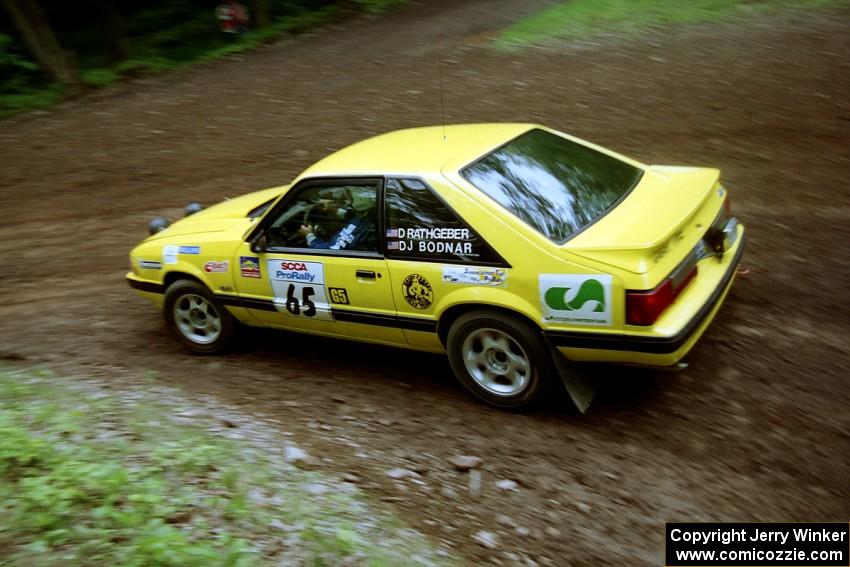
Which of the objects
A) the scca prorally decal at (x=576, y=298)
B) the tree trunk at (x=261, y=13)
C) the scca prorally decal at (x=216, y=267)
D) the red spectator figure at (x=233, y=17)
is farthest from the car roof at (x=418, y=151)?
the tree trunk at (x=261, y=13)

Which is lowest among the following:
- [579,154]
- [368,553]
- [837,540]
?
[837,540]

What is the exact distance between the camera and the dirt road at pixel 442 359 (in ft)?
12.7

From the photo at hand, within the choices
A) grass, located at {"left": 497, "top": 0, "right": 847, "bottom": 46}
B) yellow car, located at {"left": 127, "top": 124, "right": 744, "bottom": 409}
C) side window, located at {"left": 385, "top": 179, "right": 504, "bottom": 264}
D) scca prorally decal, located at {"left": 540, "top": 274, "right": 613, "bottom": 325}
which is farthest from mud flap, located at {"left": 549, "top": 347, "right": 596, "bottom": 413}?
grass, located at {"left": 497, "top": 0, "right": 847, "bottom": 46}

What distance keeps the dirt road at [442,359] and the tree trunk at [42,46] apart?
0.95 m

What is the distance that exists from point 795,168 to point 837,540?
506 centimetres

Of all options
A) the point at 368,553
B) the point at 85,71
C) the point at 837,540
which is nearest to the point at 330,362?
the point at 368,553

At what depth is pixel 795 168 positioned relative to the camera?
24.7 ft

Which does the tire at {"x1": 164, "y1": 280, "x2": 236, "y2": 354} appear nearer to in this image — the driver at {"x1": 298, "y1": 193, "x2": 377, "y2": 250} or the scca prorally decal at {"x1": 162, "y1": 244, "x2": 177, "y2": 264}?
the scca prorally decal at {"x1": 162, "y1": 244, "x2": 177, "y2": 264}

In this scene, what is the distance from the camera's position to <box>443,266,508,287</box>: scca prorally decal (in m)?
4.23

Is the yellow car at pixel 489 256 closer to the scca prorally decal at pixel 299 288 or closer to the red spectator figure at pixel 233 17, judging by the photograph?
the scca prorally decal at pixel 299 288

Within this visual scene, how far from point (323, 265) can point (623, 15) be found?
415 inches

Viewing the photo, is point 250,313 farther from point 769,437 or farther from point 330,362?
point 769,437

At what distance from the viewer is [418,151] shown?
483 centimetres

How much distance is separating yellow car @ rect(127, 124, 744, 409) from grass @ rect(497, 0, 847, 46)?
338 inches
